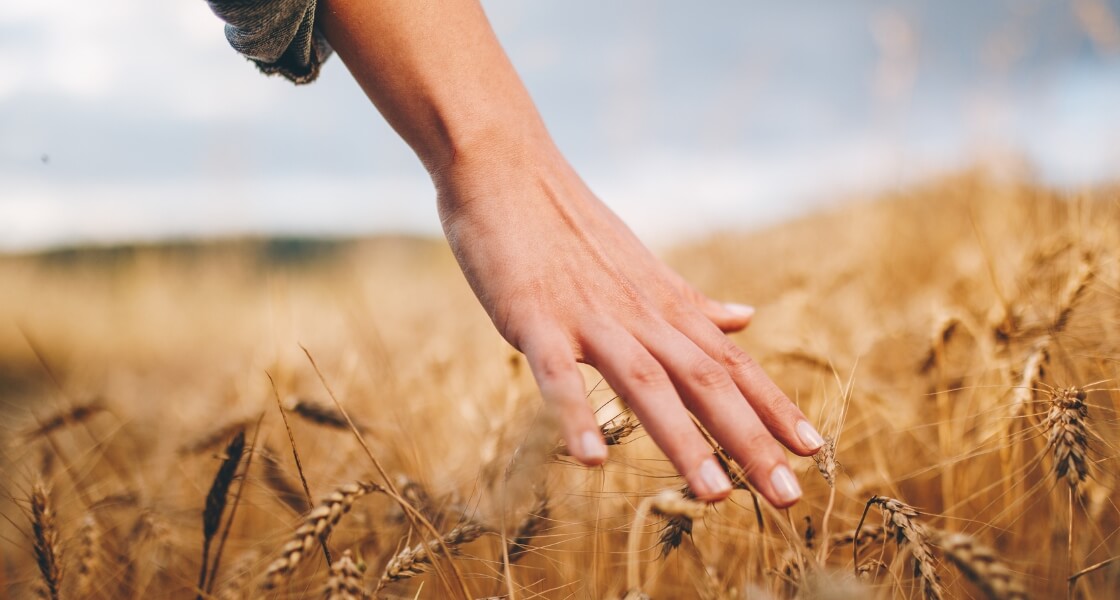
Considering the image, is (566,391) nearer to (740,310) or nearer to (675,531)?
(675,531)

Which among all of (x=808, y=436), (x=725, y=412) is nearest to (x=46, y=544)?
(x=725, y=412)

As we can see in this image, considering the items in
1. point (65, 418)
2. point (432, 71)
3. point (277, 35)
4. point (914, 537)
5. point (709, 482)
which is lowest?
point (914, 537)

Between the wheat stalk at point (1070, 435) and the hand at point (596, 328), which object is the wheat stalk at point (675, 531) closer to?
the hand at point (596, 328)

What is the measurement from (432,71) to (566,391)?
0.56 m

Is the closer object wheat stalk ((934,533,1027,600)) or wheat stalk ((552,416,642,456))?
wheat stalk ((934,533,1027,600))

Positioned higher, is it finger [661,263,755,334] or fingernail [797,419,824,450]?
finger [661,263,755,334]

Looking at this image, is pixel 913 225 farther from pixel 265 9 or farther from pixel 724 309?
pixel 265 9

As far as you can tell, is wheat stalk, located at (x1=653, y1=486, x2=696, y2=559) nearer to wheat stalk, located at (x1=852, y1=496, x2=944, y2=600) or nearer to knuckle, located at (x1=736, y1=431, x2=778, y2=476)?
knuckle, located at (x1=736, y1=431, x2=778, y2=476)

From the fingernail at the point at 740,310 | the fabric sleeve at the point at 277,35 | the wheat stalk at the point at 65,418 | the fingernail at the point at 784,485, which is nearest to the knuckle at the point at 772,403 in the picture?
the fingernail at the point at 784,485

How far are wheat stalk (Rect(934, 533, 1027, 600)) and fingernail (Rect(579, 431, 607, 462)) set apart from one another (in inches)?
14.2

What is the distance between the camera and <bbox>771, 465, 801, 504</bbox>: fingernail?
0.77 metres

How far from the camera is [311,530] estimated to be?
69cm

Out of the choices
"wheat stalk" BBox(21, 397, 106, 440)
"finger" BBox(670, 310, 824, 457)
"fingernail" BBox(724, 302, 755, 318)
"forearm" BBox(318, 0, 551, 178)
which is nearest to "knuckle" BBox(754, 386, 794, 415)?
"finger" BBox(670, 310, 824, 457)

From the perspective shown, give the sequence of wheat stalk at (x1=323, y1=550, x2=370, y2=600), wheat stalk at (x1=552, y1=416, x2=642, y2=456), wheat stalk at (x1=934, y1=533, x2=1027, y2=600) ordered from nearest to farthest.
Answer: wheat stalk at (x1=934, y1=533, x2=1027, y2=600), wheat stalk at (x1=323, y1=550, x2=370, y2=600), wheat stalk at (x1=552, y1=416, x2=642, y2=456)
